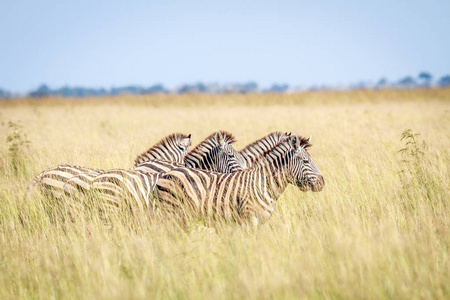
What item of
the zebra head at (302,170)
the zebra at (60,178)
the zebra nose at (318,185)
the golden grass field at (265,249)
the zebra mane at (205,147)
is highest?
the zebra mane at (205,147)

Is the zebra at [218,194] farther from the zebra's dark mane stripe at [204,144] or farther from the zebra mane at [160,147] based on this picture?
the zebra mane at [160,147]

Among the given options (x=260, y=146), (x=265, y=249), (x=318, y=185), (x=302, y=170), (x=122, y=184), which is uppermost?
(x=260, y=146)

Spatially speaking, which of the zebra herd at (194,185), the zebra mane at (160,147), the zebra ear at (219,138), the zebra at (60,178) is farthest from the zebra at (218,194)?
the zebra mane at (160,147)

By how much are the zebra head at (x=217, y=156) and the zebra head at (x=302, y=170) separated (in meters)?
1.31

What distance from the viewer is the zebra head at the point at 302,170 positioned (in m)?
5.05

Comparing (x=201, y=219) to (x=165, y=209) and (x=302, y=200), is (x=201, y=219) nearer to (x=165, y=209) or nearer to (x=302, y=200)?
(x=165, y=209)

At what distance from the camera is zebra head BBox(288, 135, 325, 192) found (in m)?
5.05

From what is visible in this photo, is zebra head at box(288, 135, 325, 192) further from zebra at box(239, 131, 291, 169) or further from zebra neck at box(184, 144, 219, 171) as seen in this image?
zebra neck at box(184, 144, 219, 171)

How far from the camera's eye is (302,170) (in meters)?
5.05

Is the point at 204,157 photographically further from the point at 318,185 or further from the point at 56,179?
the point at 56,179

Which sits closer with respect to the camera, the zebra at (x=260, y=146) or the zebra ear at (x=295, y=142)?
the zebra ear at (x=295, y=142)

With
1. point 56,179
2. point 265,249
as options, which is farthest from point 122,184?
point 265,249

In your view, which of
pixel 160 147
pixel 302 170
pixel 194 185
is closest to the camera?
pixel 194 185

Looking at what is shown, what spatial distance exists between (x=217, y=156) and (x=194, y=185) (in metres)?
1.79
